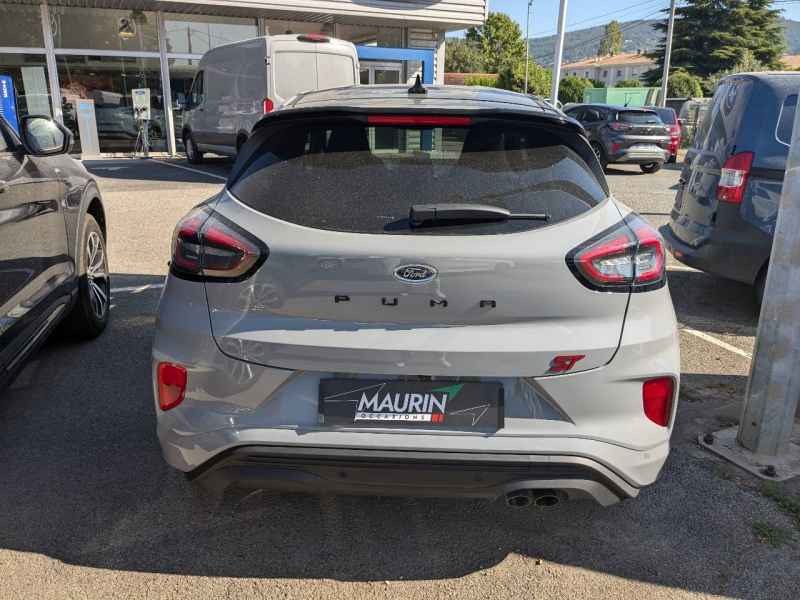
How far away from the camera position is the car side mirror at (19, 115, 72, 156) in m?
3.84

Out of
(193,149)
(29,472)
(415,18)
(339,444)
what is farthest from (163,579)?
(415,18)

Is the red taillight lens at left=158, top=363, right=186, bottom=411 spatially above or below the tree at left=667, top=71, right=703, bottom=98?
below

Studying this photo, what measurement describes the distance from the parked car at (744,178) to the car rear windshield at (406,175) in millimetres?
2891

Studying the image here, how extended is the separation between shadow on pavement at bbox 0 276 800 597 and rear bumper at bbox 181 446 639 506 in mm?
400

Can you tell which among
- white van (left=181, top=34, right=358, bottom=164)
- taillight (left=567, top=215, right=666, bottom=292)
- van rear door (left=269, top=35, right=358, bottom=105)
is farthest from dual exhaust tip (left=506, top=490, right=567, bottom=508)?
van rear door (left=269, top=35, right=358, bottom=105)

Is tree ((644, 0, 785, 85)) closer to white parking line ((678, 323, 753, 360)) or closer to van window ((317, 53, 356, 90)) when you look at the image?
van window ((317, 53, 356, 90))

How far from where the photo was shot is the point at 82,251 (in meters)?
4.49

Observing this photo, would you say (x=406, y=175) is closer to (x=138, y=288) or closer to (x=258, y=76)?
(x=138, y=288)

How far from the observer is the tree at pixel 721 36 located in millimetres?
58594

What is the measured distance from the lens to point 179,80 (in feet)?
63.2

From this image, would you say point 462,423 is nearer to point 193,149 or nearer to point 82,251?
point 82,251

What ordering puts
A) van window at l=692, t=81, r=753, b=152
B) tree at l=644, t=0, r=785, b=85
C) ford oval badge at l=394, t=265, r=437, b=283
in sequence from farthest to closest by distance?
1. tree at l=644, t=0, r=785, b=85
2. van window at l=692, t=81, r=753, b=152
3. ford oval badge at l=394, t=265, r=437, b=283

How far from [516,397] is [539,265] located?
0.43 meters

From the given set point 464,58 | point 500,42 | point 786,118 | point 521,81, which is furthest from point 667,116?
point 464,58
